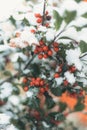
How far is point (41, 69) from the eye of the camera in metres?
2.85

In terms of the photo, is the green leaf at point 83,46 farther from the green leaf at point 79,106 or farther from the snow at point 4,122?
the green leaf at point 79,106

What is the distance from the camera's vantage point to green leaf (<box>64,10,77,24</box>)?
87.3 inches

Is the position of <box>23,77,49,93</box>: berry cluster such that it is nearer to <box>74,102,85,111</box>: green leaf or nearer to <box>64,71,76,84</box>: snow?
<box>64,71,76,84</box>: snow

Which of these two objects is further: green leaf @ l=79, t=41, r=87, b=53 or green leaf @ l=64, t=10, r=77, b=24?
green leaf @ l=79, t=41, r=87, b=53

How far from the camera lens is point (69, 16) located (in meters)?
2.24

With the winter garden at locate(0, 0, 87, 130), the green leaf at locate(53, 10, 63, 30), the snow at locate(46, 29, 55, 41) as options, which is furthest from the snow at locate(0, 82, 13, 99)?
the green leaf at locate(53, 10, 63, 30)

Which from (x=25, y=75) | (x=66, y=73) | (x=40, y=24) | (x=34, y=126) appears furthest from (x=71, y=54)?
(x=34, y=126)

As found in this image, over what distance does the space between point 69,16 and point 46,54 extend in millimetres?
375

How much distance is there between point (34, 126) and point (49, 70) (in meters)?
0.64

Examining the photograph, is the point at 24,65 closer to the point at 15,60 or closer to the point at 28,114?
the point at 15,60

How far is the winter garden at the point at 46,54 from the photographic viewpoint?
2402 millimetres

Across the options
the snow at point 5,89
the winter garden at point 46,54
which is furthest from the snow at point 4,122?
the snow at point 5,89

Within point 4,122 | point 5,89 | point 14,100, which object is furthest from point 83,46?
point 14,100

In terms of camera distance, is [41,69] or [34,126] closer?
[41,69]
